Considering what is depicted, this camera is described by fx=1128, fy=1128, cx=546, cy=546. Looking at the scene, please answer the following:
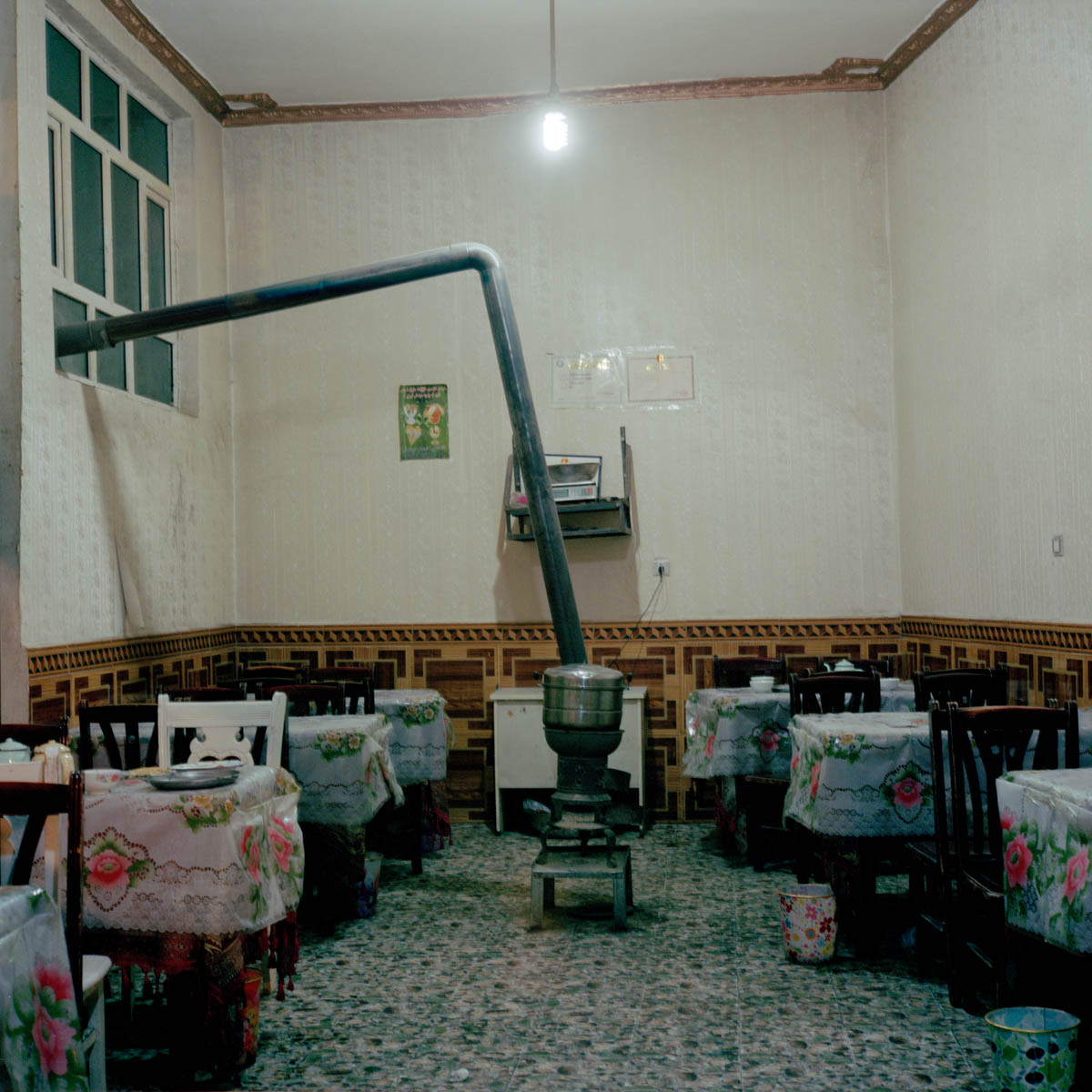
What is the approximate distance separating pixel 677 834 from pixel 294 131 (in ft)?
16.0

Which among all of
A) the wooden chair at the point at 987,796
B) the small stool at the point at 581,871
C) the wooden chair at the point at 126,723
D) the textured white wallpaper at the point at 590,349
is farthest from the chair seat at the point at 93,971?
the textured white wallpaper at the point at 590,349

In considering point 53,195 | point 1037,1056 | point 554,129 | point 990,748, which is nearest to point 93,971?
point 1037,1056

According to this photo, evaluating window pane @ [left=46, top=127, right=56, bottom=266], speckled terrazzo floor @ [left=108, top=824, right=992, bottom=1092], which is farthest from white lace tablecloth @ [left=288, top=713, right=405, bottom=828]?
window pane @ [left=46, top=127, right=56, bottom=266]

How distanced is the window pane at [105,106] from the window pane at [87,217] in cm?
18

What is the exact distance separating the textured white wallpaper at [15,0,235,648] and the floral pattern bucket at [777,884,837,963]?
3.22m

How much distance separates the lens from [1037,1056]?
2.63 metres

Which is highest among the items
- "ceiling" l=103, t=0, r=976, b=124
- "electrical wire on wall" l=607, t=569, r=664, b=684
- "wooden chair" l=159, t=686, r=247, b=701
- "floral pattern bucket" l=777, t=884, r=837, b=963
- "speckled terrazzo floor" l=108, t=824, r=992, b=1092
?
"ceiling" l=103, t=0, r=976, b=124

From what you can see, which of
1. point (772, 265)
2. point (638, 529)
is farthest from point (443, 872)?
point (772, 265)

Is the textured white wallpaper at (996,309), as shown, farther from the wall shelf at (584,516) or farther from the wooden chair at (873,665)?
the wall shelf at (584,516)

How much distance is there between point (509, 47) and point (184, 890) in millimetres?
5058

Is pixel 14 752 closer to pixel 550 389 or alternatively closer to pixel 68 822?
pixel 68 822

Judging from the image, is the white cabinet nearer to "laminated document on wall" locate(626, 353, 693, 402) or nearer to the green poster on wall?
the green poster on wall

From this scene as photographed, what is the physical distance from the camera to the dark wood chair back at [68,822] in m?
2.28

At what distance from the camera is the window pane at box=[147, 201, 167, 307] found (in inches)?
247
